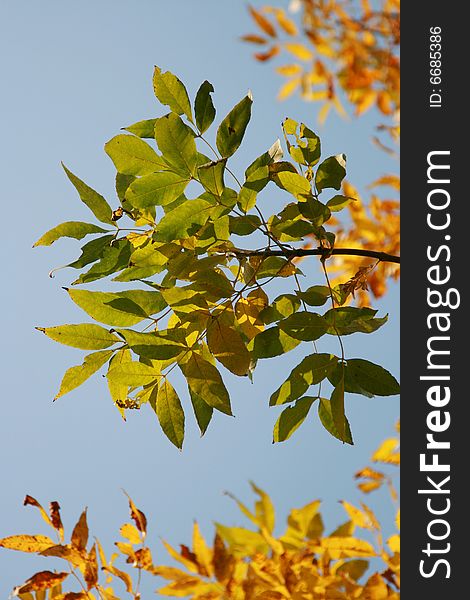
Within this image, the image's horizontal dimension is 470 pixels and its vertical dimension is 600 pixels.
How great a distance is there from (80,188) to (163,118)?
15 centimetres

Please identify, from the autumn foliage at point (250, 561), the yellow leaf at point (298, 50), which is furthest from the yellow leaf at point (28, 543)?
the yellow leaf at point (298, 50)

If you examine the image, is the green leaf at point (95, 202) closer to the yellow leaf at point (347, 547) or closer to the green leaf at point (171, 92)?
the green leaf at point (171, 92)

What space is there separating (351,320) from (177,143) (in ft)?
0.82

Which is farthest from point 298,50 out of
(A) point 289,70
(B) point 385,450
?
(B) point 385,450

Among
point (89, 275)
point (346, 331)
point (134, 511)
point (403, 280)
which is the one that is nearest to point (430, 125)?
point (403, 280)

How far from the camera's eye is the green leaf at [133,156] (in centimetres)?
66

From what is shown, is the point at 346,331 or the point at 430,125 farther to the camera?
the point at 430,125

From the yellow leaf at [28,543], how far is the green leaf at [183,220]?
1.57 ft

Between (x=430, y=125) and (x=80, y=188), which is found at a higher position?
(x=430, y=125)

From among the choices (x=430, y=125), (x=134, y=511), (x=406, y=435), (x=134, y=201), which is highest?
(x=430, y=125)

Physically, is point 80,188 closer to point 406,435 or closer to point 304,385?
point 304,385

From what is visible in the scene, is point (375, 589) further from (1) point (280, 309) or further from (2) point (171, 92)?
(2) point (171, 92)

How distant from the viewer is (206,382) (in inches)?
24.9

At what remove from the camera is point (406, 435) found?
892 millimetres
